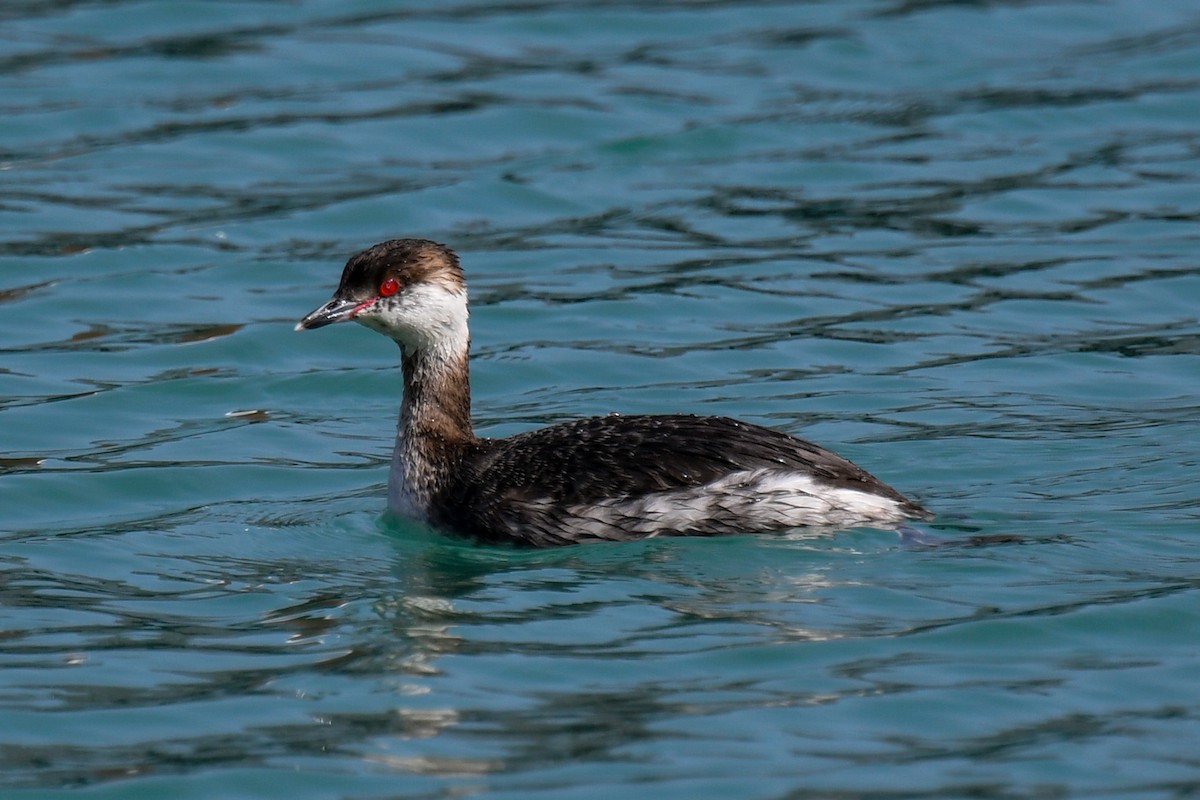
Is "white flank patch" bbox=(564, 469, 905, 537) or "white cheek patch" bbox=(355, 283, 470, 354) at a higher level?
"white cheek patch" bbox=(355, 283, 470, 354)

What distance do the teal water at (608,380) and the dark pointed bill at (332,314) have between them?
104 centimetres

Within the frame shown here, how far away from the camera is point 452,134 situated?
18.6m

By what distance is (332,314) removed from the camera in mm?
10602

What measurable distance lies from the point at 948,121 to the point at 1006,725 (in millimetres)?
11921

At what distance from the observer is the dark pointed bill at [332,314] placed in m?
10.6

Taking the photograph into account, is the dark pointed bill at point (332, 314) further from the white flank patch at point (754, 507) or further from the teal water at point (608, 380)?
the white flank patch at point (754, 507)

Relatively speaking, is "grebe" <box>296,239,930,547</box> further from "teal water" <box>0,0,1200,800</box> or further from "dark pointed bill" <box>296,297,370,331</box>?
"teal water" <box>0,0,1200,800</box>

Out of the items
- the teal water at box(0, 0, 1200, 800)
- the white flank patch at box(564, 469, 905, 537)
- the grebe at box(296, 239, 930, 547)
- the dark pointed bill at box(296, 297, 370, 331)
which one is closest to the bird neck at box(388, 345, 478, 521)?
the grebe at box(296, 239, 930, 547)

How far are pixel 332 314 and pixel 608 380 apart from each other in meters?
3.18

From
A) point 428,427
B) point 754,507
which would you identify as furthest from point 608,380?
point 754,507

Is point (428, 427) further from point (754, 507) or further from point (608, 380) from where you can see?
point (608, 380)

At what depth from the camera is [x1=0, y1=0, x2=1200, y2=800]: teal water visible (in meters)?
7.76

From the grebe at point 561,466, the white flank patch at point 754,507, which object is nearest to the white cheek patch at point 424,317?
the grebe at point 561,466

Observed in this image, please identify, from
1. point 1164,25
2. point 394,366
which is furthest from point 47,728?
point 1164,25
